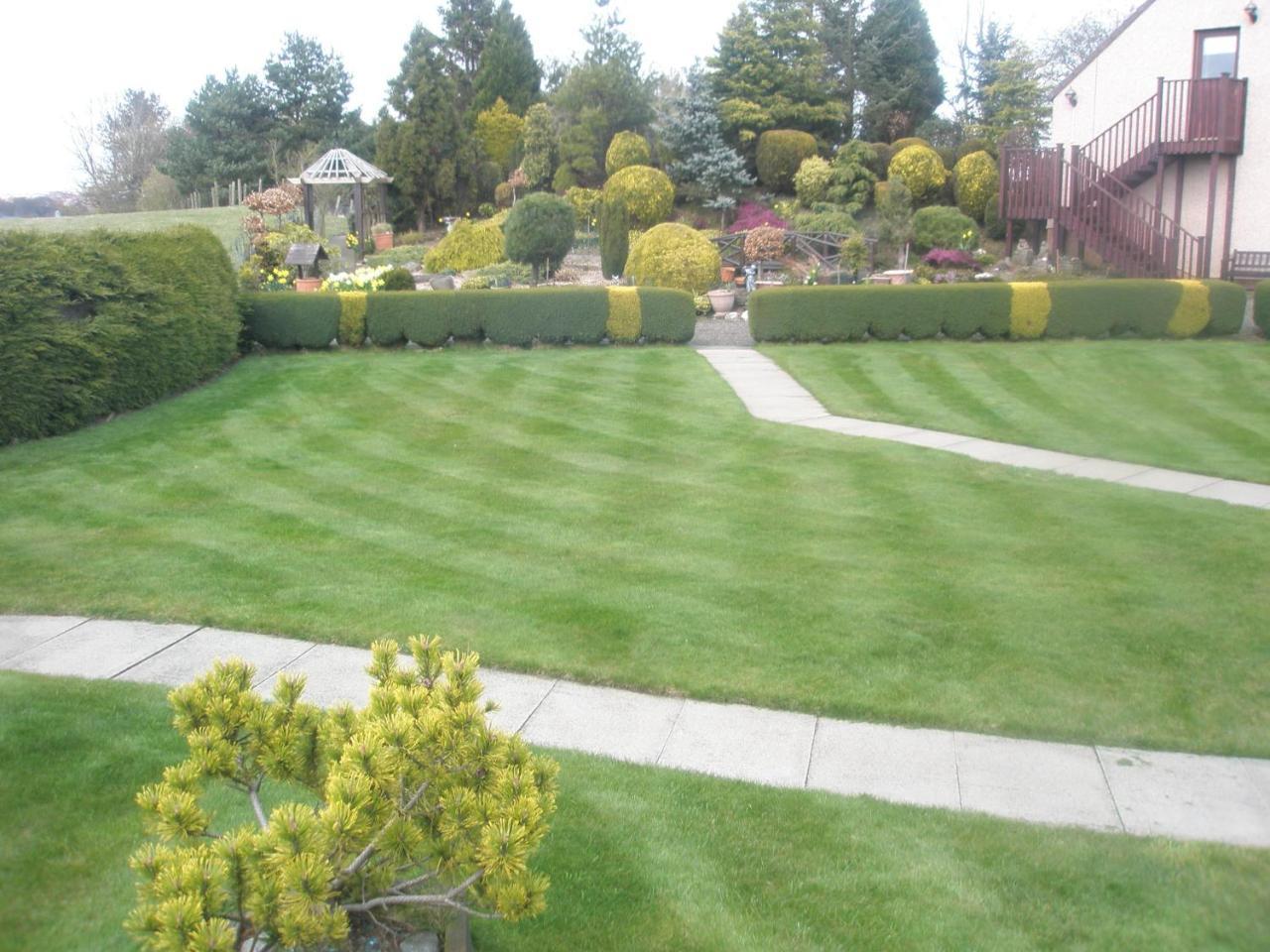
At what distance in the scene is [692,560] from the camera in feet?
25.2

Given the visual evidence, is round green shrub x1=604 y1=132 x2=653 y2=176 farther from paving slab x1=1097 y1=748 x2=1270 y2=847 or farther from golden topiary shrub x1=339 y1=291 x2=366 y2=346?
paving slab x1=1097 y1=748 x2=1270 y2=847

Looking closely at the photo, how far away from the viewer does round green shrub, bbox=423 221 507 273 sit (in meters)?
27.5

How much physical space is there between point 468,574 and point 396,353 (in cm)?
1085

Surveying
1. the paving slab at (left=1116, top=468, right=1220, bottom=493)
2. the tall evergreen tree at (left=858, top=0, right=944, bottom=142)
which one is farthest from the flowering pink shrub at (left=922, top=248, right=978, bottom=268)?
the paving slab at (left=1116, top=468, right=1220, bottom=493)

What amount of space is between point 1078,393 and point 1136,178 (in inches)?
457

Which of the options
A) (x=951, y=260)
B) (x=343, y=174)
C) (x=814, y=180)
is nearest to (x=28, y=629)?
(x=951, y=260)

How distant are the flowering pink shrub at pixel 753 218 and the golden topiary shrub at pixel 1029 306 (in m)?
11.6

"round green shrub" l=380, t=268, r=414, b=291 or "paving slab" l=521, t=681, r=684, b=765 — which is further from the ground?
"round green shrub" l=380, t=268, r=414, b=291

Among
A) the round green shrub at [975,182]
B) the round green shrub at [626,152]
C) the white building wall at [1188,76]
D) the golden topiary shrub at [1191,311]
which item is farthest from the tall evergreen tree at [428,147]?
the golden topiary shrub at [1191,311]

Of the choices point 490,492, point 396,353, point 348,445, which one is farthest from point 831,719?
point 396,353

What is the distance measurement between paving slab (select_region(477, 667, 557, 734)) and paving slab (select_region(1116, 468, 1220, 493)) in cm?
658

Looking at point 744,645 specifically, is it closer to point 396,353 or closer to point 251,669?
point 251,669

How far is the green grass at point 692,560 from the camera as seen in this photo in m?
5.74

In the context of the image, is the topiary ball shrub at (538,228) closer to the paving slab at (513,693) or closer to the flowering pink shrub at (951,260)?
the flowering pink shrub at (951,260)
